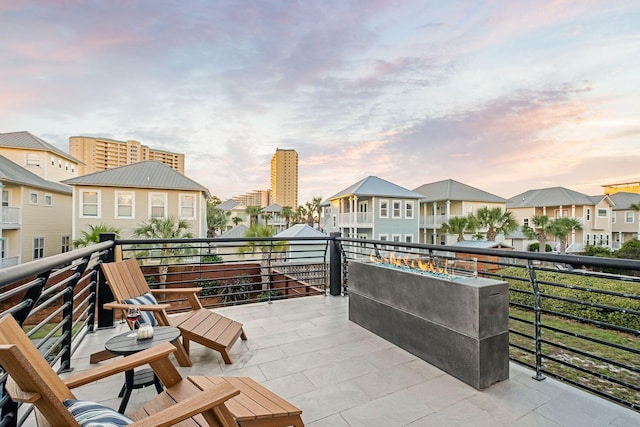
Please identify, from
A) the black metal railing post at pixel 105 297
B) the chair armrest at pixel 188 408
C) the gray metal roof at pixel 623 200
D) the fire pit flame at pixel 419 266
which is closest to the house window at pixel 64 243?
the black metal railing post at pixel 105 297

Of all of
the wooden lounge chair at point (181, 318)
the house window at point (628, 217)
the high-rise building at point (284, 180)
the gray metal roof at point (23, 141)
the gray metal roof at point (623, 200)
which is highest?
the high-rise building at point (284, 180)

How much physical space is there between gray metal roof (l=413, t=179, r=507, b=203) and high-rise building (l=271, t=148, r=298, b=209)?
47.0 meters

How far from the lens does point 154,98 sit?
946 cm

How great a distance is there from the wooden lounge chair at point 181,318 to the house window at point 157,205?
13.9 meters

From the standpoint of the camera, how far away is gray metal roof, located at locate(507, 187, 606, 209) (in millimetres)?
27344

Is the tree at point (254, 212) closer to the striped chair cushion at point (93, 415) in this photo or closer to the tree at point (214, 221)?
the tree at point (214, 221)

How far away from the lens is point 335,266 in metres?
5.56

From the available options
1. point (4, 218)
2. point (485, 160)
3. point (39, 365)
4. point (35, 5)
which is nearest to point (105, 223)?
point (4, 218)

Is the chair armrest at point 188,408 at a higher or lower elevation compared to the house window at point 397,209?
lower

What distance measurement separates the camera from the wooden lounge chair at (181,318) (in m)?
2.89

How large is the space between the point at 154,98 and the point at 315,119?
536cm

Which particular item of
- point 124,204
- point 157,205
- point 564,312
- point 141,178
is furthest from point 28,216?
point 564,312

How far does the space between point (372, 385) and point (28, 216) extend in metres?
20.4

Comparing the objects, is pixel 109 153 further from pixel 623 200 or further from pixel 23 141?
pixel 623 200
